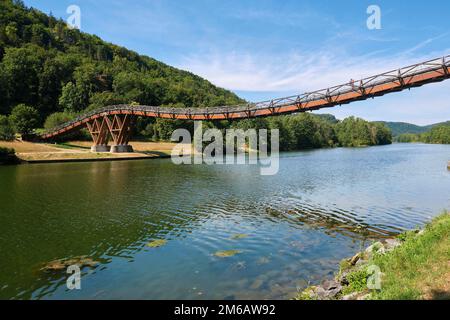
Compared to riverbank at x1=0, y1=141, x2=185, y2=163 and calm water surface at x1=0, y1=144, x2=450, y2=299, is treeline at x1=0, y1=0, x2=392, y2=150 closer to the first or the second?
riverbank at x1=0, y1=141, x2=185, y2=163

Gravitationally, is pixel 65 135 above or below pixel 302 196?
above

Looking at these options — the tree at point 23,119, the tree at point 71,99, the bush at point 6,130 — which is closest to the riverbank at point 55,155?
the bush at point 6,130

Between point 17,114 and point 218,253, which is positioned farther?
point 17,114

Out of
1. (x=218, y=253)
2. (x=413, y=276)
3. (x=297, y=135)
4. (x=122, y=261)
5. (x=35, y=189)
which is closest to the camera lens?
(x=413, y=276)

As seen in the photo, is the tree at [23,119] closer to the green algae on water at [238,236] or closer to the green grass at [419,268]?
the green algae on water at [238,236]

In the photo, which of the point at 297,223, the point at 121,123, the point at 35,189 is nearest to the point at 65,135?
the point at 121,123

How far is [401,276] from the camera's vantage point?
1010cm

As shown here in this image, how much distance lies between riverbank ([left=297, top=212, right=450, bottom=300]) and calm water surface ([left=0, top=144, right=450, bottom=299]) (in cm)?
143

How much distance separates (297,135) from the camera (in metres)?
153

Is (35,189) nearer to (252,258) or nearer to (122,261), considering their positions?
(122,261)

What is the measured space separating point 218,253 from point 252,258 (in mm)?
1712

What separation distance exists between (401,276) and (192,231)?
1173 cm

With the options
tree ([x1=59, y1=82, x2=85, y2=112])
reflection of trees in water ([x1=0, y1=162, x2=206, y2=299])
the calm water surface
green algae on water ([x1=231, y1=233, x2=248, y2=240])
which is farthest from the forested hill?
green algae on water ([x1=231, y1=233, x2=248, y2=240])

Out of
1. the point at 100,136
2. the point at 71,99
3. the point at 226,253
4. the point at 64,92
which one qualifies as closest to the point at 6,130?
the point at 100,136
